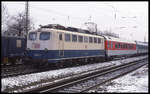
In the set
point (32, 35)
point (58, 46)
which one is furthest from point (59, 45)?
point (32, 35)

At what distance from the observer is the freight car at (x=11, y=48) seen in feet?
63.2

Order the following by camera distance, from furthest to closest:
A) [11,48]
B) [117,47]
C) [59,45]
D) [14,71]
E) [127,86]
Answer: [117,47] → [11,48] → [59,45] → [14,71] → [127,86]

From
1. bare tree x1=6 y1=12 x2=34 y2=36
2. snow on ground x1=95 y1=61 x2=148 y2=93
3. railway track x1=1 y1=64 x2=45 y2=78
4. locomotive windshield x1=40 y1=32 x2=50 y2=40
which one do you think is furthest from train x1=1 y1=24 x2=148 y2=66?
bare tree x1=6 y1=12 x2=34 y2=36

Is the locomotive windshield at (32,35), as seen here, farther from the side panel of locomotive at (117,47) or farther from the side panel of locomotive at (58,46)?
the side panel of locomotive at (117,47)

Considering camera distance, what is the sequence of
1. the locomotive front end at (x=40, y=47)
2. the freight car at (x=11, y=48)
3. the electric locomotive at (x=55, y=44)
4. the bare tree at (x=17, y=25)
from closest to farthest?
the locomotive front end at (x=40, y=47) → the electric locomotive at (x=55, y=44) → the freight car at (x=11, y=48) → the bare tree at (x=17, y=25)

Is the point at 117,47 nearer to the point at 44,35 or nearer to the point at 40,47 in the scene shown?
the point at 44,35

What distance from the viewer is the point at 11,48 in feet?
66.1

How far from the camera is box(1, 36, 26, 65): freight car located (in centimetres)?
1928

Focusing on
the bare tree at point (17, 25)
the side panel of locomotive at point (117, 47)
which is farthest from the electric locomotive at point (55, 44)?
the bare tree at point (17, 25)

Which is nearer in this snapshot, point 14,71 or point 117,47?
point 14,71

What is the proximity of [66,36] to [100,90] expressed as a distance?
808 cm

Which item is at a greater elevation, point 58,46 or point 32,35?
point 32,35

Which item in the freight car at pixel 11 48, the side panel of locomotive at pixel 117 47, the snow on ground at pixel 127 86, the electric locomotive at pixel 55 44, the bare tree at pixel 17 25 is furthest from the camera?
the bare tree at pixel 17 25

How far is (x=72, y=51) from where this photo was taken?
17.3 meters
